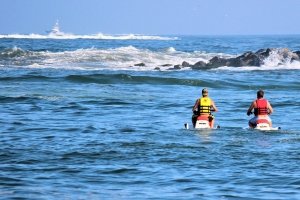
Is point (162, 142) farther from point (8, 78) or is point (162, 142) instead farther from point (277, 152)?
point (8, 78)

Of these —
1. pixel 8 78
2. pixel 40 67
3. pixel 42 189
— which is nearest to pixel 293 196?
pixel 42 189

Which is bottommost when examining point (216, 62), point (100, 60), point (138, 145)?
point (100, 60)

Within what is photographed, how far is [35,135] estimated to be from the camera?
1908 centimetres

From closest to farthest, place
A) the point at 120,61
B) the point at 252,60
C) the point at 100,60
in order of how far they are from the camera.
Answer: the point at 252,60
the point at 120,61
the point at 100,60

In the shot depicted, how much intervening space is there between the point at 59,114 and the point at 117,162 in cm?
939

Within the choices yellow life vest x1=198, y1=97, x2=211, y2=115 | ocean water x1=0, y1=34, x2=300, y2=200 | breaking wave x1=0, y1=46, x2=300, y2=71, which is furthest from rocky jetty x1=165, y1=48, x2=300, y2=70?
yellow life vest x1=198, y1=97, x2=211, y2=115

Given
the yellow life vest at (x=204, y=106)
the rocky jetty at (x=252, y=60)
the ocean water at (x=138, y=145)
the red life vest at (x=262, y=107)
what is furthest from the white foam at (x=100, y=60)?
the red life vest at (x=262, y=107)

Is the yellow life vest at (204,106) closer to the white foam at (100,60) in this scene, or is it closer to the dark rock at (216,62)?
the white foam at (100,60)

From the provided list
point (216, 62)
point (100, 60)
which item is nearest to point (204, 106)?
point (216, 62)

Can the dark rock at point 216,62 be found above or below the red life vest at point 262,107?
below

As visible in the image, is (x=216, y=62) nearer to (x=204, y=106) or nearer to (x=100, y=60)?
(x=100, y=60)

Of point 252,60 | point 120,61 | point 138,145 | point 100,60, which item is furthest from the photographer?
point 100,60

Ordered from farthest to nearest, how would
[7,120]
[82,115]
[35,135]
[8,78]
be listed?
[8,78] → [82,115] → [7,120] → [35,135]

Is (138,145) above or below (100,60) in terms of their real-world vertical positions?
above
